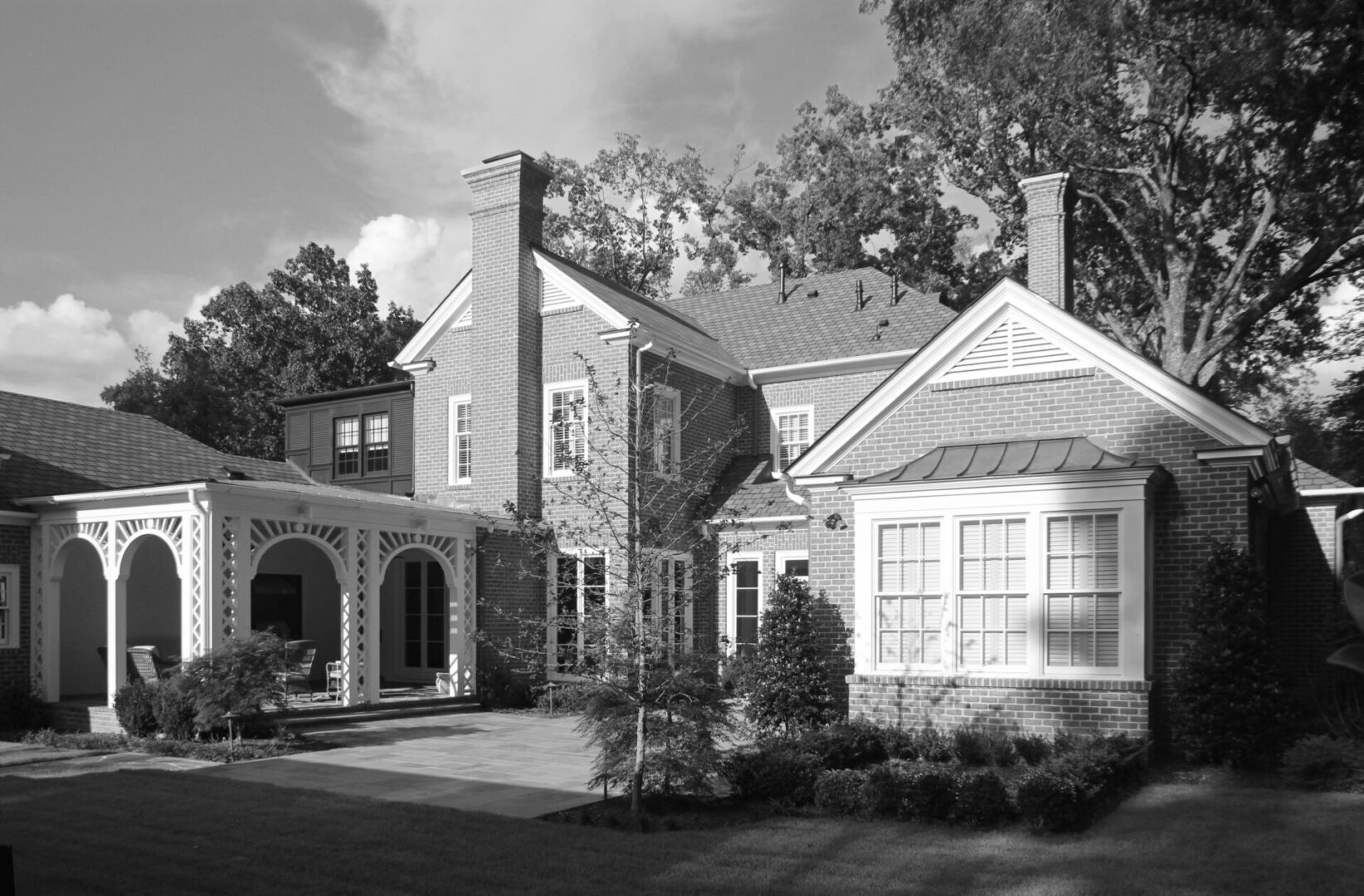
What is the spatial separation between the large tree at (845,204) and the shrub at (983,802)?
24533 millimetres

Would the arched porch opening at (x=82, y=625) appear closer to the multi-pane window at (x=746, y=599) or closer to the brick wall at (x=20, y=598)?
the brick wall at (x=20, y=598)

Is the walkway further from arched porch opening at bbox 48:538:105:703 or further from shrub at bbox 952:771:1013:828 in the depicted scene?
arched porch opening at bbox 48:538:105:703

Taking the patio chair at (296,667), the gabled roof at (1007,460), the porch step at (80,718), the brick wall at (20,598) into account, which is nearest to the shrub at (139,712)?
the porch step at (80,718)

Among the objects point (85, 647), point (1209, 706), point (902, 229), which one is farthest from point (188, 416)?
point (1209, 706)

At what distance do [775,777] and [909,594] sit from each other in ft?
12.0

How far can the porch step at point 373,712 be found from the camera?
15.5 m

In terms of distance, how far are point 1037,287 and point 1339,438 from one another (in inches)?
674

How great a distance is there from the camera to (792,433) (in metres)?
22.5

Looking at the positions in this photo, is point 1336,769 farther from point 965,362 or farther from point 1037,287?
point 1037,287

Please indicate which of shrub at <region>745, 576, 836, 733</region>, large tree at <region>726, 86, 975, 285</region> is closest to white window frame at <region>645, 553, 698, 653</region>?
shrub at <region>745, 576, 836, 733</region>

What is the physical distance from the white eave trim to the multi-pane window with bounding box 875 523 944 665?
864 centimetres

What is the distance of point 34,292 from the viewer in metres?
26.0

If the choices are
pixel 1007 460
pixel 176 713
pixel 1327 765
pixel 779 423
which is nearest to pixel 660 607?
pixel 1007 460

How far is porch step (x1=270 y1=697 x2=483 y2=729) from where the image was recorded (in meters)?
15.5
